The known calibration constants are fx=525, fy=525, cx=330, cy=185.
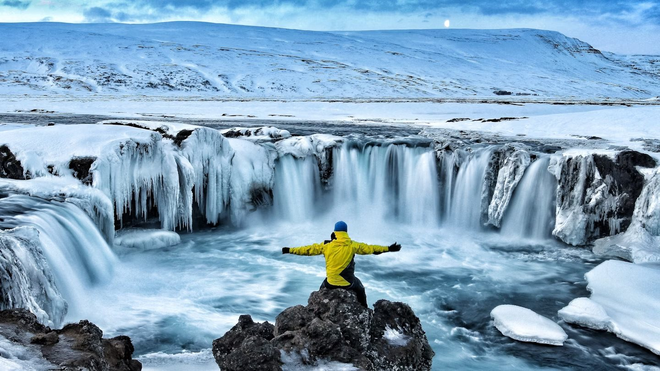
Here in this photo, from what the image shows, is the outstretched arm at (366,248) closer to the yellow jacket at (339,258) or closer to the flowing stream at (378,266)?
the yellow jacket at (339,258)

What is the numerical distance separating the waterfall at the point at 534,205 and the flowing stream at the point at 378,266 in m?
0.02

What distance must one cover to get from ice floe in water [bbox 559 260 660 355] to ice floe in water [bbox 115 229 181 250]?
755cm

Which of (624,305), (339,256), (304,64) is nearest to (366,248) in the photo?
(339,256)

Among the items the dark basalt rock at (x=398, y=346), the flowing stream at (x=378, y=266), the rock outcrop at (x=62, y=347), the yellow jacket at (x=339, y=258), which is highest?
the yellow jacket at (x=339, y=258)

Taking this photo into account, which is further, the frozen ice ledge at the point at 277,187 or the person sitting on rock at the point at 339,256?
the frozen ice ledge at the point at 277,187

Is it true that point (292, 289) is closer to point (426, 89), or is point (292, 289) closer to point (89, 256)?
point (89, 256)

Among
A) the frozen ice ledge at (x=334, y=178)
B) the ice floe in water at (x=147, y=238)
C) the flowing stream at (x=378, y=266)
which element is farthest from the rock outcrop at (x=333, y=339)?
the ice floe in water at (x=147, y=238)

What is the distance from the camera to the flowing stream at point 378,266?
22.4 ft

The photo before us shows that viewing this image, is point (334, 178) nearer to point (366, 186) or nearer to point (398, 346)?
point (366, 186)

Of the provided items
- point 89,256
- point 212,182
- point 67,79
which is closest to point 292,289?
point 89,256

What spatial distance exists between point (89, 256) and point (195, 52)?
82226mm

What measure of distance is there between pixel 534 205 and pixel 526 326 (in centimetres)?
553

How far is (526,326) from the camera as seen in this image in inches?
278

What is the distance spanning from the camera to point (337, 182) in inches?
557
